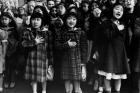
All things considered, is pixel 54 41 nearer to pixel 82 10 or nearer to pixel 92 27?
pixel 92 27

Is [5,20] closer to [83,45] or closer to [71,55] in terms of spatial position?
[71,55]

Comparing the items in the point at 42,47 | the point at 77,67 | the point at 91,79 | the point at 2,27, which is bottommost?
the point at 91,79

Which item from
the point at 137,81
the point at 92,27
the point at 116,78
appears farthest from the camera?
the point at 92,27

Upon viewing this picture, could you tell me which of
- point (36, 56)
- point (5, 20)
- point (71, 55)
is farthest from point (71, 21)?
point (5, 20)

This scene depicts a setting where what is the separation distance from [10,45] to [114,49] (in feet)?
5.91

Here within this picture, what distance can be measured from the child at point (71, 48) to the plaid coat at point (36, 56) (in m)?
0.23

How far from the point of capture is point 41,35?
4.08 m

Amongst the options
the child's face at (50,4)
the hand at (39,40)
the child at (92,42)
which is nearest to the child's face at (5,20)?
the hand at (39,40)

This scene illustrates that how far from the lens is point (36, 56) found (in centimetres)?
407

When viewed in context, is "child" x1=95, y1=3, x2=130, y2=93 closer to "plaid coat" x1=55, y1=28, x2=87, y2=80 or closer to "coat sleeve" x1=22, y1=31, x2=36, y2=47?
"plaid coat" x1=55, y1=28, x2=87, y2=80

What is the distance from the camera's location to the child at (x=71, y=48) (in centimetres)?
405

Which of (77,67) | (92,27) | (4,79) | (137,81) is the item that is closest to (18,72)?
(4,79)

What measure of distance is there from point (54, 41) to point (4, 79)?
4.34 feet

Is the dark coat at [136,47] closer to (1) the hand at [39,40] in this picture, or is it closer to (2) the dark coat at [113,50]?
(2) the dark coat at [113,50]
